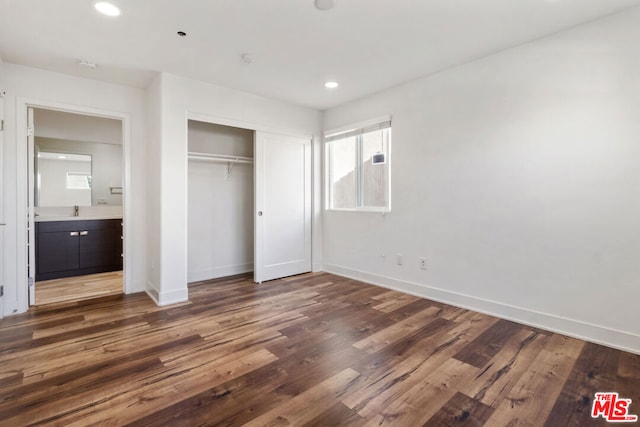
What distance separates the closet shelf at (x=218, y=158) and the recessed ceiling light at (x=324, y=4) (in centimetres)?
261

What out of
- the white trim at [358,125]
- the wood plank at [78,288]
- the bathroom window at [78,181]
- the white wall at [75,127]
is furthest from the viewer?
the bathroom window at [78,181]

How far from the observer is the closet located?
4336 mm

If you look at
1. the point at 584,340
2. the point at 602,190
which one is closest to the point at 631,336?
the point at 584,340

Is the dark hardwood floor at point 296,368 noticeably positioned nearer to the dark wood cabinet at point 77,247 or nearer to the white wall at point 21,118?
the white wall at point 21,118

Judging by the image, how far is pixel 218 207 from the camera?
4.58 meters

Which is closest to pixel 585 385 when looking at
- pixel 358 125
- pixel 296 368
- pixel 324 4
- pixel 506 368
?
pixel 506 368

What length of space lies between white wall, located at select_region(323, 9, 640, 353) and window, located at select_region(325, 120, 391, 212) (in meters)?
0.20

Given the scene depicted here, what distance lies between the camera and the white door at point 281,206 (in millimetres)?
4320

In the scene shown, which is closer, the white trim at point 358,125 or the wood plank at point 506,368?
the wood plank at point 506,368

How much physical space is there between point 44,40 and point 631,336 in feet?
17.6

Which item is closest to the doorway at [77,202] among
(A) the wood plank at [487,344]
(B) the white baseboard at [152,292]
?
(B) the white baseboard at [152,292]

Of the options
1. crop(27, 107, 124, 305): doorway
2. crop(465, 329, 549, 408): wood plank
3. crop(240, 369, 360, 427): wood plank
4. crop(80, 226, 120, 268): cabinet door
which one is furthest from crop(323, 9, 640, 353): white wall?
crop(80, 226, 120, 268): cabinet door

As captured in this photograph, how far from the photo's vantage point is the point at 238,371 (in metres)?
2.06

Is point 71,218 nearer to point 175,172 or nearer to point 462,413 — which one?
point 175,172
